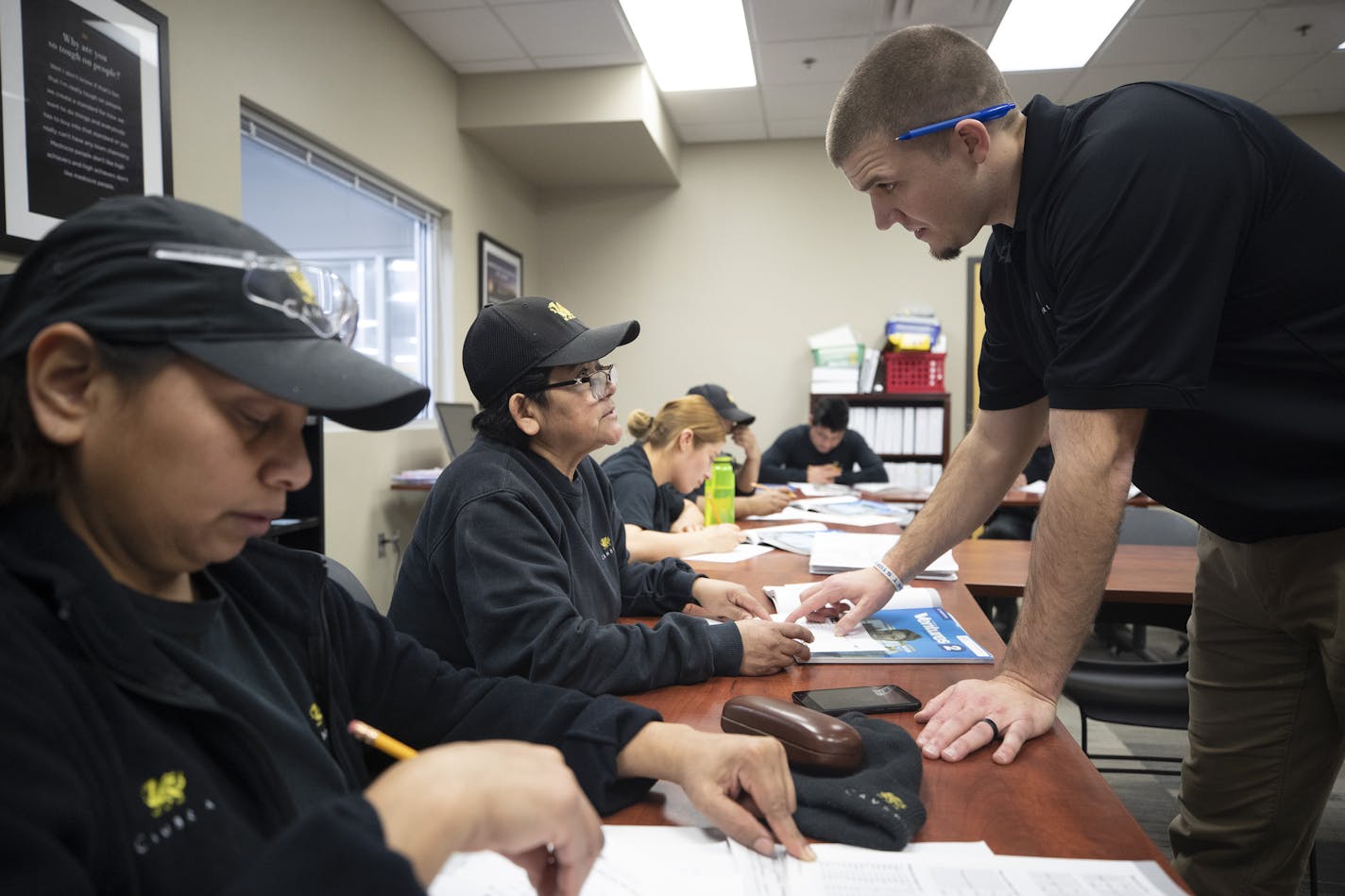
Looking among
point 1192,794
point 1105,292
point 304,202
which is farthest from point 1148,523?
point 304,202

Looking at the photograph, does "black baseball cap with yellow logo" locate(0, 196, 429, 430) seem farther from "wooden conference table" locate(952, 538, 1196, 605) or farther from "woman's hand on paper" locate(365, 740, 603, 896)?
"wooden conference table" locate(952, 538, 1196, 605)

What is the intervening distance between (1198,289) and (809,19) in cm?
339

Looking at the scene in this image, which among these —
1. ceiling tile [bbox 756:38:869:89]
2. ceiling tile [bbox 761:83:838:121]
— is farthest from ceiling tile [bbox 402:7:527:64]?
ceiling tile [bbox 761:83:838:121]

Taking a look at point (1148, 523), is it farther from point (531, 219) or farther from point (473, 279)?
point (531, 219)

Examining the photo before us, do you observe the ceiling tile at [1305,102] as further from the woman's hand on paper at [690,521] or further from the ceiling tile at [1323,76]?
the woman's hand on paper at [690,521]

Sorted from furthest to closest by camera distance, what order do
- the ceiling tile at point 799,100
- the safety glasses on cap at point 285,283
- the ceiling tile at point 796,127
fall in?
the ceiling tile at point 796,127, the ceiling tile at point 799,100, the safety glasses on cap at point 285,283

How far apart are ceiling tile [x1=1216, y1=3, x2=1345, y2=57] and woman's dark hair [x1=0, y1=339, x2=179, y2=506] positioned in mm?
4873

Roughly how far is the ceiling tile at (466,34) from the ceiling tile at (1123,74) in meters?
2.97

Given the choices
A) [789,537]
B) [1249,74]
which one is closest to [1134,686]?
[789,537]

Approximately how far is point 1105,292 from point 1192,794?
102 centimetres

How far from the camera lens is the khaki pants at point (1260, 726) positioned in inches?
51.9

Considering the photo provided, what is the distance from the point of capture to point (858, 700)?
3.49ft

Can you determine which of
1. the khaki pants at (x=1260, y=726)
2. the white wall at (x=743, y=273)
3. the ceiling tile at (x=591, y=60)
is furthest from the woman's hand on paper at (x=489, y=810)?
the white wall at (x=743, y=273)

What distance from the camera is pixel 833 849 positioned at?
730mm
